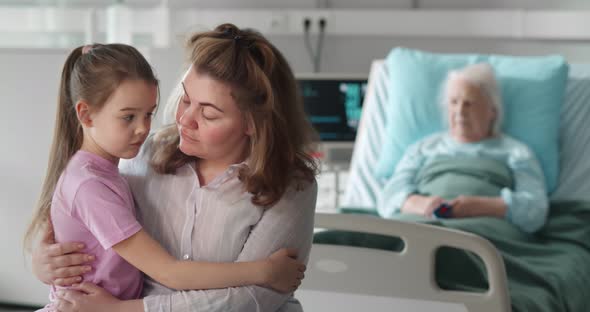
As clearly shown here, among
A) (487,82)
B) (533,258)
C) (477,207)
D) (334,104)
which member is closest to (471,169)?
(477,207)

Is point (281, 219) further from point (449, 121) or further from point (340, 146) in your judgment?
point (340, 146)

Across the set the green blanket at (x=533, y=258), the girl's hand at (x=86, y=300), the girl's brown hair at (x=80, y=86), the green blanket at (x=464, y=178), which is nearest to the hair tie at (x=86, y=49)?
the girl's brown hair at (x=80, y=86)

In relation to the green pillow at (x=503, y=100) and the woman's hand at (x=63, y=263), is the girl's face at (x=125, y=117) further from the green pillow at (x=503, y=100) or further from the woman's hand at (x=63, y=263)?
the green pillow at (x=503, y=100)

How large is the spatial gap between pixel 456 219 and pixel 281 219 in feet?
4.24

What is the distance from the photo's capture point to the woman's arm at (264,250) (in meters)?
1.34

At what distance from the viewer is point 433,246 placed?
1.90 metres

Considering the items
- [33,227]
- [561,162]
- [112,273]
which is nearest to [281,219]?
[112,273]

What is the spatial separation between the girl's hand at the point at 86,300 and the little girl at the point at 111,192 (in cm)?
3

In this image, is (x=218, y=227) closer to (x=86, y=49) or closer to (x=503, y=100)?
(x=86, y=49)

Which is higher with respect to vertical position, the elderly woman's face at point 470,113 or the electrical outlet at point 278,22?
the electrical outlet at point 278,22

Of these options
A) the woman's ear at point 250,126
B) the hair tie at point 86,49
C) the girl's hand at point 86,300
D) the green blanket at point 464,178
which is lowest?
the green blanket at point 464,178

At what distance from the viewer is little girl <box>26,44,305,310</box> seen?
52.5 inches

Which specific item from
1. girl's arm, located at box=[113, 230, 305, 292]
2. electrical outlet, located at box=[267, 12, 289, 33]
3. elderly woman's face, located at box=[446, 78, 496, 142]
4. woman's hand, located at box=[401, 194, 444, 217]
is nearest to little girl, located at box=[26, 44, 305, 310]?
girl's arm, located at box=[113, 230, 305, 292]

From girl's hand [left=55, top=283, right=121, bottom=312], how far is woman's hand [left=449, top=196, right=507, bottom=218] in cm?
150
